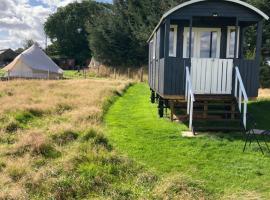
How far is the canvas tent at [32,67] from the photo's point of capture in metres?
37.7

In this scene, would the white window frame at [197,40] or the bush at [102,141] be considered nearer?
the bush at [102,141]

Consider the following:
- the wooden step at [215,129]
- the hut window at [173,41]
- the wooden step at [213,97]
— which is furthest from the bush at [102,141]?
the hut window at [173,41]

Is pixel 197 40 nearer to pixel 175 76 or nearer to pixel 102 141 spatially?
pixel 175 76

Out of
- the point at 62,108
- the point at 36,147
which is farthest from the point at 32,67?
the point at 36,147

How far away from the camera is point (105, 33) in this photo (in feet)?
149

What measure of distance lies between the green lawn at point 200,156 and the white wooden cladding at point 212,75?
1.63 m

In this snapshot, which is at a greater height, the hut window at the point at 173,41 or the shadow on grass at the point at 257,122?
the hut window at the point at 173,41

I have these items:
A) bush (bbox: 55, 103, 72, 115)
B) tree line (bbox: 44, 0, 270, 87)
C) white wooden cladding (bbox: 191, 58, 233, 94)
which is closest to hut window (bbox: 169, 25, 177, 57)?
white wooden cladding (bbox: 191, 58, 233, 94)

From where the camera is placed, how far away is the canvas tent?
3766cm

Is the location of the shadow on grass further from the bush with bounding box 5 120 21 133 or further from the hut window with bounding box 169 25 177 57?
the bush with bounding box 5 120 21 133

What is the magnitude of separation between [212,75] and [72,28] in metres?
71.9

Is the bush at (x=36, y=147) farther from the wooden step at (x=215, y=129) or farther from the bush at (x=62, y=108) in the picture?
the bush at (x=62, y=108)

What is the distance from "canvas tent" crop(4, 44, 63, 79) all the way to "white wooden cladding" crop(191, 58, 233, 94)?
27946 millimetres

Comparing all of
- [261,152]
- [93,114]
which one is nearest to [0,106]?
[93,114]
